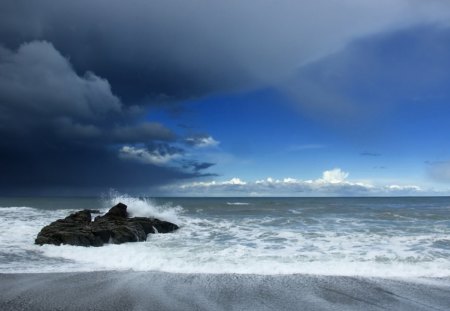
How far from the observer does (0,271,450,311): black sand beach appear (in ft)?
21.5

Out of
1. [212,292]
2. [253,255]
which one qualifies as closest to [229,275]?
[212,292]

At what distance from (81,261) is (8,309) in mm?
4846

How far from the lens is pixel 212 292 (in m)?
7.39

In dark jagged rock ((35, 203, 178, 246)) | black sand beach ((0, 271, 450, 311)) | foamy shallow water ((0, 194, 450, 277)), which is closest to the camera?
black sand beach ((0, 271, 450, 311))

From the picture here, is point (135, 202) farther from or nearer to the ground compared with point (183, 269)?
farther from the ground

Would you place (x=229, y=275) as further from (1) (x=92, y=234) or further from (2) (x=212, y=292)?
(1) (x=92, y=234)

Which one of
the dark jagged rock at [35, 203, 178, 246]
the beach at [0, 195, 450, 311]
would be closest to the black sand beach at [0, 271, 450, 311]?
the beach at [0, 195, 450, 311]

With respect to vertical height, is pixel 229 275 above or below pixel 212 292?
above

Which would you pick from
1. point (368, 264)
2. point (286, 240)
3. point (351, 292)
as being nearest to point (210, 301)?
point (351, 292)

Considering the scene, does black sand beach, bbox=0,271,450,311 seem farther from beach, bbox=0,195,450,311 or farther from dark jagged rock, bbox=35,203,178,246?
dark jagged rock, bbox=35,203,178,246

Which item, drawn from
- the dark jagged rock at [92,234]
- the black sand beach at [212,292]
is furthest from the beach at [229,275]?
the dark jagged rock at [92,234]

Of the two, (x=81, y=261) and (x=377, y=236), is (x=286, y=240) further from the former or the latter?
(x=81, y=261)

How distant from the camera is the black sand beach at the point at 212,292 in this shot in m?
Result: 6.54

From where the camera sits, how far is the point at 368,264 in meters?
10.4
